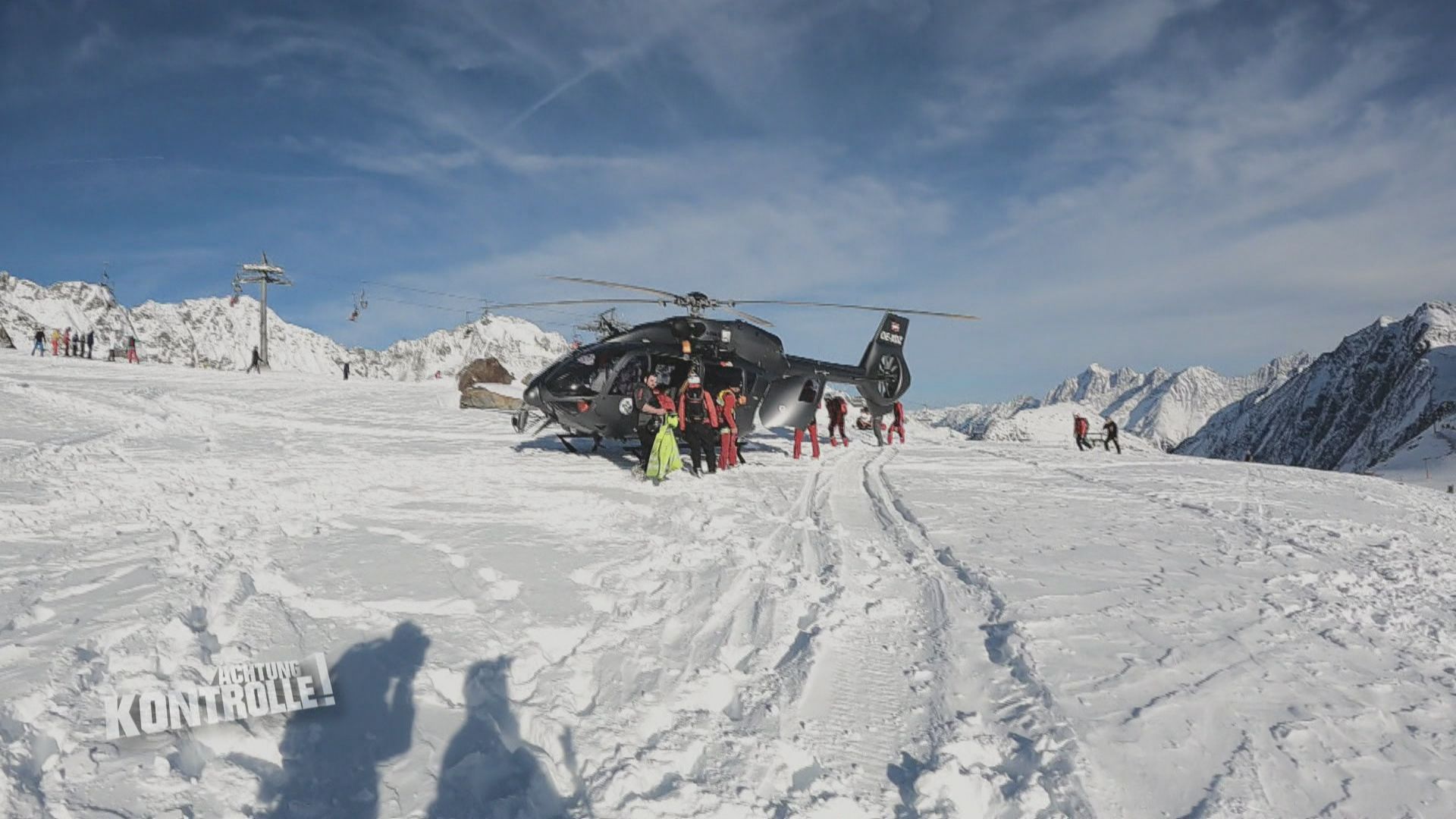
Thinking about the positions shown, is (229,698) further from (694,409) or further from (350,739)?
(694,409)

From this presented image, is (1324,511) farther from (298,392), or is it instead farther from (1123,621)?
(298,392)

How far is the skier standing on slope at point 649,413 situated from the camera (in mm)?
10562

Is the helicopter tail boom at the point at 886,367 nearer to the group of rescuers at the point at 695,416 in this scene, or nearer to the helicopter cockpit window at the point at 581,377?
the group of rescuers at the point at 695,416

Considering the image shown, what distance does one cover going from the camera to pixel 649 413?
10633mm

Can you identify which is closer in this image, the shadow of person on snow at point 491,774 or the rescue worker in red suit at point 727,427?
the shadow of person on snow at point 491,774

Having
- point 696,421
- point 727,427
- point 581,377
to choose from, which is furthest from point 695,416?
point 581,377

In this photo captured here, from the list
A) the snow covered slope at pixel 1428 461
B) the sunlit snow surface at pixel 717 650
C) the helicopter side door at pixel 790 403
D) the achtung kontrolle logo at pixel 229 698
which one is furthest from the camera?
the snow covered slope at pixel 1428 461

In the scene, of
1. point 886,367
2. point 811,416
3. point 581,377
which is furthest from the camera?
point 886,367

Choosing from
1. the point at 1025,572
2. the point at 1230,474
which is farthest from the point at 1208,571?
the point at 1230,474

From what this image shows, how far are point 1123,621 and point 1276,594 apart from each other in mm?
1851

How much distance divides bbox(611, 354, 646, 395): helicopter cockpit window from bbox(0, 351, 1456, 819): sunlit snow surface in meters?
2.87

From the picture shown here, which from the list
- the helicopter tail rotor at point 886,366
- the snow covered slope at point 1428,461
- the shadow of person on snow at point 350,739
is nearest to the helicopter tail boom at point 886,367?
the helicopter tail rotor at point 886,366

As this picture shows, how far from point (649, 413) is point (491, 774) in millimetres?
7806

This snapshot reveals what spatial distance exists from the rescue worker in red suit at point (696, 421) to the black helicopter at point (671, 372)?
0.81m
